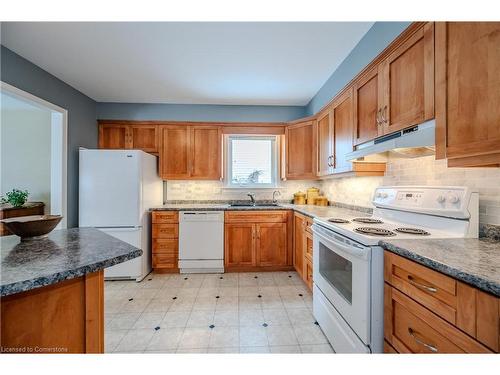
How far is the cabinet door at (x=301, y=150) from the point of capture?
125 inches

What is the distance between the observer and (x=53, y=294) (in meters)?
0.84

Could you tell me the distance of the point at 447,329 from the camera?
0.84 m

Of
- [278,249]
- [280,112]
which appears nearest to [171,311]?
[278,249]

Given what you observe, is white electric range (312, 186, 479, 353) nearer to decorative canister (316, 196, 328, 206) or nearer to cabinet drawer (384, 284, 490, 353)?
cabinet drawer (384, 284, 490, 353)

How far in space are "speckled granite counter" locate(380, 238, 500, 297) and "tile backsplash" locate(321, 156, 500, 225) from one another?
22 centimetres

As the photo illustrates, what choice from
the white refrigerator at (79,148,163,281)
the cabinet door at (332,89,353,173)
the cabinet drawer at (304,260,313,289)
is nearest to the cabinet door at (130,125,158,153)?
the white refrigerator at (79,148,163,281)

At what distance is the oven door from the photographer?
124 cm

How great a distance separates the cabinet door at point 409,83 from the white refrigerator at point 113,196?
2.76 m

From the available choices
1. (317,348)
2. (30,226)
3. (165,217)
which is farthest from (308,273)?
(30,226)

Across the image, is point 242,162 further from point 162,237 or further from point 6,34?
point 6,34

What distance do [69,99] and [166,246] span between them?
2.33 metres

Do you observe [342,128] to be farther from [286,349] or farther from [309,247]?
[286,349]

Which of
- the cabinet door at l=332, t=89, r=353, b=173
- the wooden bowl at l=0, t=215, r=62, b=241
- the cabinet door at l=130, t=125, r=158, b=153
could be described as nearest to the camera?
the wooden bowl at l=0, t=215, r=62, b=241
